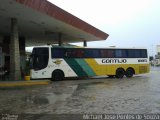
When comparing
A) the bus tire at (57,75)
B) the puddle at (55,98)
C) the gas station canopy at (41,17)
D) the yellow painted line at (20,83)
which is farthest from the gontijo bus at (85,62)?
the puddle at (55,98)

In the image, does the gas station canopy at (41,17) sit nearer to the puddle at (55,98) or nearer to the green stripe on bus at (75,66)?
the green stripe on bus at (75,66)

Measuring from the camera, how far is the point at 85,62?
26.8 meters

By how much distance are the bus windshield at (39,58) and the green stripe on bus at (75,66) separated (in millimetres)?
1634

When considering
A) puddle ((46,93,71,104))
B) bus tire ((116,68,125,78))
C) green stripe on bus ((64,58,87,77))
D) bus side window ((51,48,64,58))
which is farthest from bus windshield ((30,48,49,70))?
puddle ((46,93,71,104))

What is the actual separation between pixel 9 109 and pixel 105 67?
17755mm

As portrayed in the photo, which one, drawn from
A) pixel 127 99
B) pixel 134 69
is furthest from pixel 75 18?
pixel 127 99

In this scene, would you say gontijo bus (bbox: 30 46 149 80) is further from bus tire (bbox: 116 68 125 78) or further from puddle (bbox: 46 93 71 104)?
Result: puddle (bbox: 46 93 71 104)

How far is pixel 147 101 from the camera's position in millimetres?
11805

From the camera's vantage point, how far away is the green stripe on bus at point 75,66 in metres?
Answer: 26.1

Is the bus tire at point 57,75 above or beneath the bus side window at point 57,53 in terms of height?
beneath

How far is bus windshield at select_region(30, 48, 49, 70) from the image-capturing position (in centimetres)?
2505

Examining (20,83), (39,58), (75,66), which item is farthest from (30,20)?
(20,83)

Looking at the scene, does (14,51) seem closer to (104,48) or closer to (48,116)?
(104,48)

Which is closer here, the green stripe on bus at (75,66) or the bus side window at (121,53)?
the green stripe on bus at (75,66)
